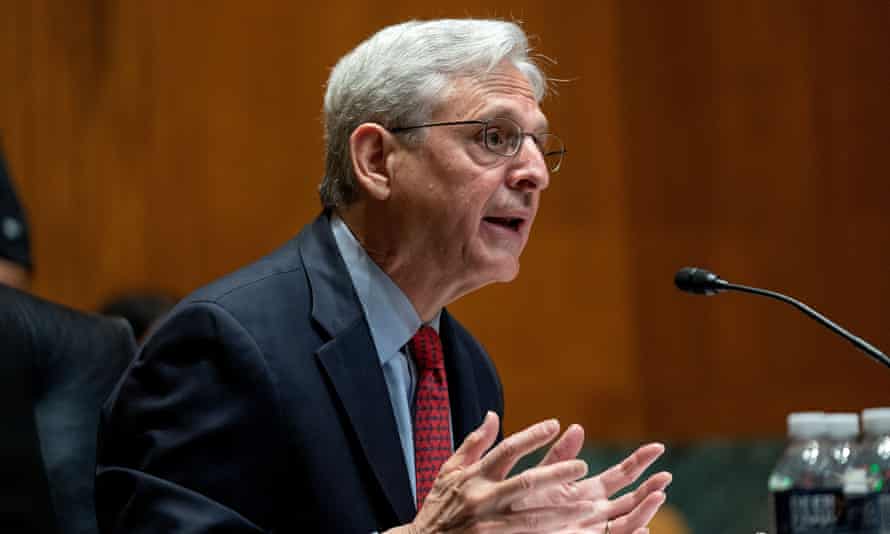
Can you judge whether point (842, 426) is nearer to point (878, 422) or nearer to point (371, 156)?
point (878, 422)

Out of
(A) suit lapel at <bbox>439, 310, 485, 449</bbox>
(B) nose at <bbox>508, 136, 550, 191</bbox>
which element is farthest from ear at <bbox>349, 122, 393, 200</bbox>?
(A) suit lapel at <bbox>439, 310, 485, 449</bbox>

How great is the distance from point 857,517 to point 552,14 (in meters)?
3.32

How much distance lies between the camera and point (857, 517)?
1.58 m

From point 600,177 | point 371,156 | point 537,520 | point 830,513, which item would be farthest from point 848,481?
point 600,177

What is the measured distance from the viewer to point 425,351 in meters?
2.02

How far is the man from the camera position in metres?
1.63

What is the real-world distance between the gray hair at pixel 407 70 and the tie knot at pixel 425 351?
270 mm

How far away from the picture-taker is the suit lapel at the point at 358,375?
5.82 ft

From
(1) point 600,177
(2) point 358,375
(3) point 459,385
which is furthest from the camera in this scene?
(1) point 600,177

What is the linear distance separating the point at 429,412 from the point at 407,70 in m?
0.58

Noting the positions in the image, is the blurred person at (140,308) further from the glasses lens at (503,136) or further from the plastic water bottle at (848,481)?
the plastic water bottle at (848,481)

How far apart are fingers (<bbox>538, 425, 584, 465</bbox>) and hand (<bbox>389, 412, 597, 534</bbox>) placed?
4.4 inches

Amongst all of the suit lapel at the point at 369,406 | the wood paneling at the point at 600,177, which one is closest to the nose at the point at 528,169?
the suit lapel at the point at 369,406

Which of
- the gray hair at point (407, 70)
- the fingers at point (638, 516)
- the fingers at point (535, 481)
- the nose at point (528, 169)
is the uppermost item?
the gray hair at point (407, 70)
